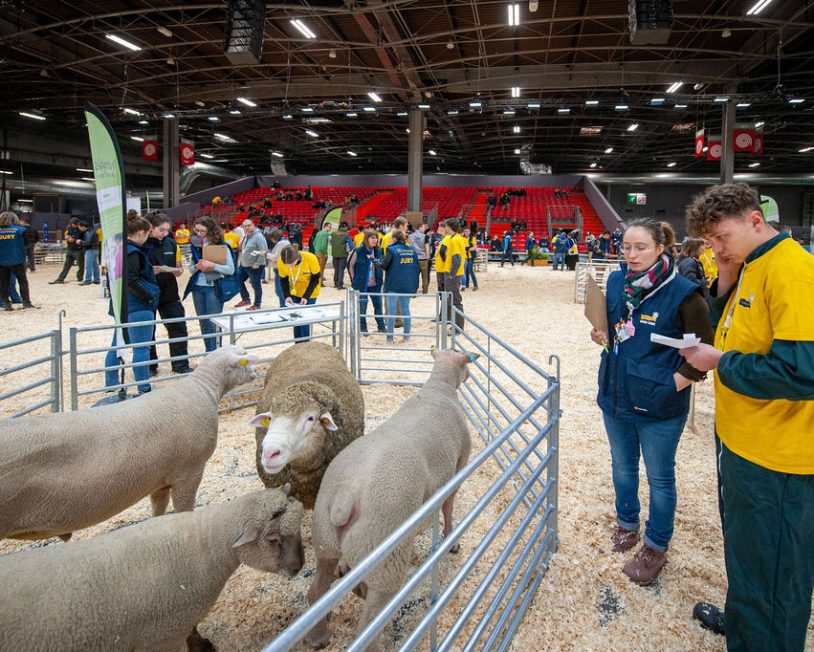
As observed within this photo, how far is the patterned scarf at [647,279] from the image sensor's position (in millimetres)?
2324

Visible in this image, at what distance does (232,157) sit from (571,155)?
77.2ft

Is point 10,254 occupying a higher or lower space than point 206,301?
higher

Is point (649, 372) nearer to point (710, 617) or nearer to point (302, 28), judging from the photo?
point (710, 617)

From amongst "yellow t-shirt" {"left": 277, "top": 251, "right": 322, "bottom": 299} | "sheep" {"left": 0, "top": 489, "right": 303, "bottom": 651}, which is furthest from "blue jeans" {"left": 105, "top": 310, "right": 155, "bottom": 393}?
"sheep" {"left": 0, "top": 489, "right": 303, "bottom": 651}

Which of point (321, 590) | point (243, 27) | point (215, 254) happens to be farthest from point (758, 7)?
point (321, 590)

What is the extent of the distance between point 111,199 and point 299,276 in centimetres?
283

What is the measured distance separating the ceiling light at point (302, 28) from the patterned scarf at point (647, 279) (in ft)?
44.7

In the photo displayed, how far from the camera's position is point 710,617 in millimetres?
2195

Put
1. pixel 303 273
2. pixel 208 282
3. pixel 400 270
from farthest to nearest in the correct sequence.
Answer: pixel 400 270 < pixel 303 273 < pixel 208 282

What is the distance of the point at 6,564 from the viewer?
1.55 metres

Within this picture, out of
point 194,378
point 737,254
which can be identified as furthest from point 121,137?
point 737,254

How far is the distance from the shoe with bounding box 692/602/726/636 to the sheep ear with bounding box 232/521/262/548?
6.39 ft

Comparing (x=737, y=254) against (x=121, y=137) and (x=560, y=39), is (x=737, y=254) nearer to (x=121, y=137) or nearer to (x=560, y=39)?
(x=560, y=39)

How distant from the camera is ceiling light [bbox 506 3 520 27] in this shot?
482 inches
